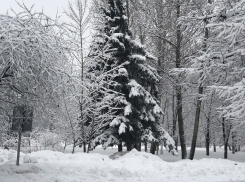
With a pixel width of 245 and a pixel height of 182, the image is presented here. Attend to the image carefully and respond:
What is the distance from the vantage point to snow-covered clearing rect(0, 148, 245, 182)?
280 inches

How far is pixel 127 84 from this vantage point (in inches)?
573

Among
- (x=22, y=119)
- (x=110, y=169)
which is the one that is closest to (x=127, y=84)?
(x=110, y=169)

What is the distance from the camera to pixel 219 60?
8.95 m

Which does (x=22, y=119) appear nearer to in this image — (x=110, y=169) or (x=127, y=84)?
(x=110, y=169)

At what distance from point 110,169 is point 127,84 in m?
6.55

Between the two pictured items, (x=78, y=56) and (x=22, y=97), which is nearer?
(x=22, y=97)

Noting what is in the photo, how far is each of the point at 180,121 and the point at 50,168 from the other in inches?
374

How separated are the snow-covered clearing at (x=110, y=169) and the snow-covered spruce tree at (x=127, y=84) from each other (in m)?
2.73

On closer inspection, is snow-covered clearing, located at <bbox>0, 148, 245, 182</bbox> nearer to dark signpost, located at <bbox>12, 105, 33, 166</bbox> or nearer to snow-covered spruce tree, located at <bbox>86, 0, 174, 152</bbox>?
dark signpost, located at <bbox>12, 105, 33, 166</bbox>

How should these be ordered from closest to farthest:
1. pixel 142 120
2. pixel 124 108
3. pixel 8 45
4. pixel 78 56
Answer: pixel 8 45 → pixel 78 56 → pixel 124 108 → pixel 142 120

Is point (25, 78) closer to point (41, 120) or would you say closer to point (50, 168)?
point (41, 120)

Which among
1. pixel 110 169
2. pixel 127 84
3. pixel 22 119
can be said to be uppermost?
pixel 127 84

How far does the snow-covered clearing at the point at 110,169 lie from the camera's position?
280 inches

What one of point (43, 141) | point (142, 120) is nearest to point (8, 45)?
point (142, 120)
